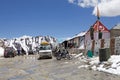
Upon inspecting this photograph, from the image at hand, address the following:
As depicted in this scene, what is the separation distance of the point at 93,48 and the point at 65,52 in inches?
A: 205

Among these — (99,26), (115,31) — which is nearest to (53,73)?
(99,26)

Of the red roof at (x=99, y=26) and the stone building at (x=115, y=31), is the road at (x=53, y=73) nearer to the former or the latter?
the red roof at (x=99, y=26)

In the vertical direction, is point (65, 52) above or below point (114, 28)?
below

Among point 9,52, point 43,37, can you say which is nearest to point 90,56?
point 9,52

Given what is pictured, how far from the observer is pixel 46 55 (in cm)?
4303

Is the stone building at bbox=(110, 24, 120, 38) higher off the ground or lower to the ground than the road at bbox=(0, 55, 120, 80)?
higher

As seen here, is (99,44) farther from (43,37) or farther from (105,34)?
(43,37)

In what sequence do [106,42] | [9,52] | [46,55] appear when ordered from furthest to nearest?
[9,52] < [46,55] < [106,42]

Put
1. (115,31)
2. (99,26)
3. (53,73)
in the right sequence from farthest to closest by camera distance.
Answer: (115,31) < (99,26) < (53,73)

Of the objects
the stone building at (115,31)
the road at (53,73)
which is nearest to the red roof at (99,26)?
the stone building at (115,31)

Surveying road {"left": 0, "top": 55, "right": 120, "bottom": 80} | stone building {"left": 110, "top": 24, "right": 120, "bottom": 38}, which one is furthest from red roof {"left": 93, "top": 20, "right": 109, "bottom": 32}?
road {"left": 0, "top": 55, "right": 120, "bottom": 80}

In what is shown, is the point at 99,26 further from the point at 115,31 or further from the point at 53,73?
the point at 53,73

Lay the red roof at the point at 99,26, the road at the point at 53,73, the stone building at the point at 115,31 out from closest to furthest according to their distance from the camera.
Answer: the road at the point at 53,73, the red roof at the point at 99,26, the stone building at the point at 115,31

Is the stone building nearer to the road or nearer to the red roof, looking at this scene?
the red roof
